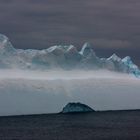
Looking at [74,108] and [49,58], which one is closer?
[49,58]

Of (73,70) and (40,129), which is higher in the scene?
(73,70)

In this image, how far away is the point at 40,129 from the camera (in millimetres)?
113812

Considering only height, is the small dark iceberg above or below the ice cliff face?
below

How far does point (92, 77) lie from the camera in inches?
7160

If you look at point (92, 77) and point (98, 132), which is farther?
point (92, 77)

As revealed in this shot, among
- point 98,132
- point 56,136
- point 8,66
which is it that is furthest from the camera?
point 8,66

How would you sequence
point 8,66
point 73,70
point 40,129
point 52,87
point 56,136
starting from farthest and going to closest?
point 52,87, point 73,70, point 8,66, point 40,129, point 56,136

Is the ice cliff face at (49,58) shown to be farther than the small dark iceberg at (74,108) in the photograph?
No

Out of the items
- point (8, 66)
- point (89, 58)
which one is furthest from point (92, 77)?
point (8, 66)

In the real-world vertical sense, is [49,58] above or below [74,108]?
above

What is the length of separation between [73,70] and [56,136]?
6616 cm

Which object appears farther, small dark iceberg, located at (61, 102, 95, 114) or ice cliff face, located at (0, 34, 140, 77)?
small dark iceberg, located at (61, 102, 95, 114)

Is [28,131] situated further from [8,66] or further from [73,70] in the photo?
[73,70]

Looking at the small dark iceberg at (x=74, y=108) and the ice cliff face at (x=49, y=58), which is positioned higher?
the ice cliff face at (x=49, y=58)
